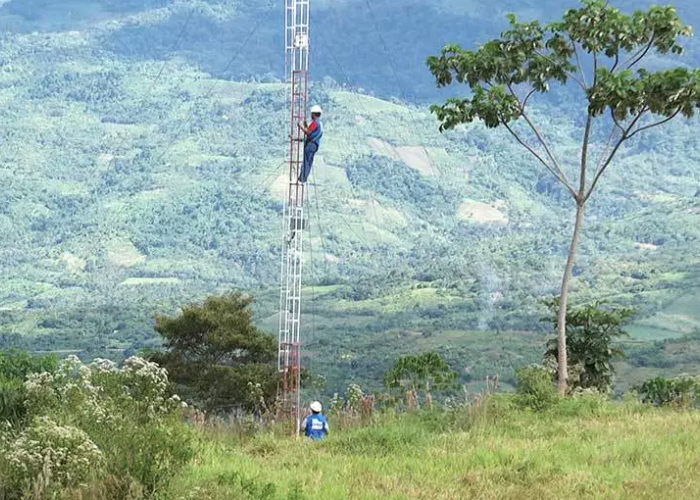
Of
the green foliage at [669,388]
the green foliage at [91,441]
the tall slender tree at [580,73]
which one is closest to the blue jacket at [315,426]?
the green foliage at [91,441]

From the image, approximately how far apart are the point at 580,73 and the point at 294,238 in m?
7.36

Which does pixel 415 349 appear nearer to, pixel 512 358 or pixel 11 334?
pixel 512 358

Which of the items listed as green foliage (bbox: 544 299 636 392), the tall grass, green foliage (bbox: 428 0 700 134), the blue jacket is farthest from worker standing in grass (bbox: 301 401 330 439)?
green foliage (bbox: 544 299 636 392)

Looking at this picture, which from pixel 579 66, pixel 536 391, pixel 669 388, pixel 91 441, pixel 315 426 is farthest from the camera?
pixel 669 388

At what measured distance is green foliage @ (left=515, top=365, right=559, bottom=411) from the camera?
1595 cm

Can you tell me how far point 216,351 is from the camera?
154 ft

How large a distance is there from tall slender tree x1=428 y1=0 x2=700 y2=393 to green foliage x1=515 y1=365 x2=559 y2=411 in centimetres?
370

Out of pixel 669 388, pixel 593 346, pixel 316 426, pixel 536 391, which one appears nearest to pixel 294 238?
pixel 316 426

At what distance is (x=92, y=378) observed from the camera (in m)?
11.1

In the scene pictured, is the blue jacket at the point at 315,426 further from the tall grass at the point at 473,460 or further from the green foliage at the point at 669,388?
the green foliage at the point at 669,388

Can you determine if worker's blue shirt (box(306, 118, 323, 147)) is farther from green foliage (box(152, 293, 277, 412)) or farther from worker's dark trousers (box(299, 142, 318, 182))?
green foliage (box(152, 293, 277, 412))

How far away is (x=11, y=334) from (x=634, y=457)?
419ft

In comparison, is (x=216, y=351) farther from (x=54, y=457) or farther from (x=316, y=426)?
(x=54, y=457)

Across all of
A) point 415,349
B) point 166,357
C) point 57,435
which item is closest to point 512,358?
point 415,349
